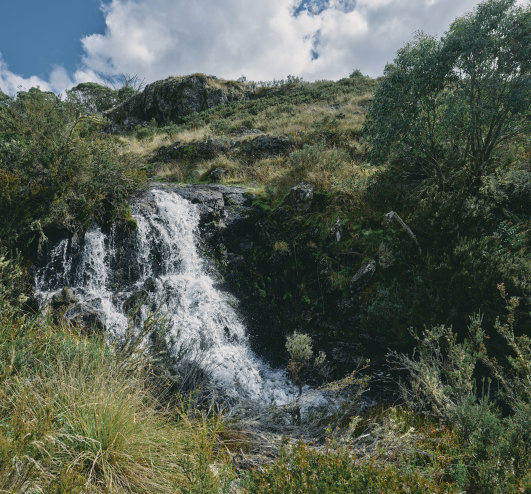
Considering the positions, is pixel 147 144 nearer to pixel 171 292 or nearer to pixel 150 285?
pixel 150 285

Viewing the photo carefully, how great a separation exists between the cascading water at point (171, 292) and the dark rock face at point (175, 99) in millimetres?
22931

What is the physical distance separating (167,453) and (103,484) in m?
0.48

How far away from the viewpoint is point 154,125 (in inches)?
986

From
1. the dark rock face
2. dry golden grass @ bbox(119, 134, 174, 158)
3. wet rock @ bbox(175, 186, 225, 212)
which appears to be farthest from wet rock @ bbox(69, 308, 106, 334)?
the dark rock face

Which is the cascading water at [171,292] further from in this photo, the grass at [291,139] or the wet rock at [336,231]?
the grass at [291,139]

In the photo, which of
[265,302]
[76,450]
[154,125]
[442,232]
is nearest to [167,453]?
[76,450]

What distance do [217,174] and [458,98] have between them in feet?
31.5

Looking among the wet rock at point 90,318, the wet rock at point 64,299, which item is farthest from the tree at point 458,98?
the wet rock at point 64,299

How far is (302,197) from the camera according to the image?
883cm

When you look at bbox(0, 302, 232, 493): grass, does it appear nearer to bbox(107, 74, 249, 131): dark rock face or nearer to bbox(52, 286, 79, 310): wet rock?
bbox(52, 286, 79, 310): wet rock

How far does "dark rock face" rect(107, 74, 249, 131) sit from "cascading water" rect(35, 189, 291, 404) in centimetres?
2293

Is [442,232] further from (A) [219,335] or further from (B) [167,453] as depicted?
(B) [167,453]

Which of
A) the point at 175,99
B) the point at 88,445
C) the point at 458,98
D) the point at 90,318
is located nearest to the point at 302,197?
the point at 458,98

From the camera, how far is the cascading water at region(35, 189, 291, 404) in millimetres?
6289
